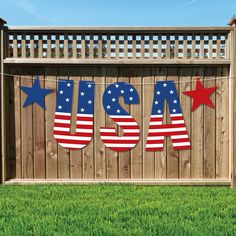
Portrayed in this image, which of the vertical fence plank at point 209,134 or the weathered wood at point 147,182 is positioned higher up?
the vertical fence plank at point 209,134

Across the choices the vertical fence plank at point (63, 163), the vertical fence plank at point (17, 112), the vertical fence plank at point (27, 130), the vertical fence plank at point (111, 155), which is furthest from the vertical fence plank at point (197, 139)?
the vertical fence plank at point (17, 112)

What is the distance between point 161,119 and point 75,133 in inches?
48.5

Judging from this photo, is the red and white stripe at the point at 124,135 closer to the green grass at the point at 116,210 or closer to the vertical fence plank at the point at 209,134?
the green grass at the point at 116,210

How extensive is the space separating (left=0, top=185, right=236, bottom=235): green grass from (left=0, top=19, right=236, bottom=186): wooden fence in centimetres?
30

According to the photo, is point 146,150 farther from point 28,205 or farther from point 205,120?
point 28,205

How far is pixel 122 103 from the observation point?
510 cm

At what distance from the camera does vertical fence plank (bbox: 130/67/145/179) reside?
16.7ft

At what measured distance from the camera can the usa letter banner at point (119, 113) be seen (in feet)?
16.7

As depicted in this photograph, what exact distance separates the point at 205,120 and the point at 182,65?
85 cm

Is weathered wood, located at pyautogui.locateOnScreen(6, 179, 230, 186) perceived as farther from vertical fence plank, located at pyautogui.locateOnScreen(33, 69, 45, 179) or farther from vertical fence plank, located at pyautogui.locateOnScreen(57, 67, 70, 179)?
vertical fence plank, located at pyautogui.locateOnScreen(33, 69, 45, 179)

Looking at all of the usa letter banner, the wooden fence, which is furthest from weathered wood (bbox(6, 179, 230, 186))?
the usa letter banner

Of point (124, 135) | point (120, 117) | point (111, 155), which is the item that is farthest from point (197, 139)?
point (111, 155)

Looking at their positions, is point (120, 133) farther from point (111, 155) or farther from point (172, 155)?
point (172, 155)

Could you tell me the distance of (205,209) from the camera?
153 inches
